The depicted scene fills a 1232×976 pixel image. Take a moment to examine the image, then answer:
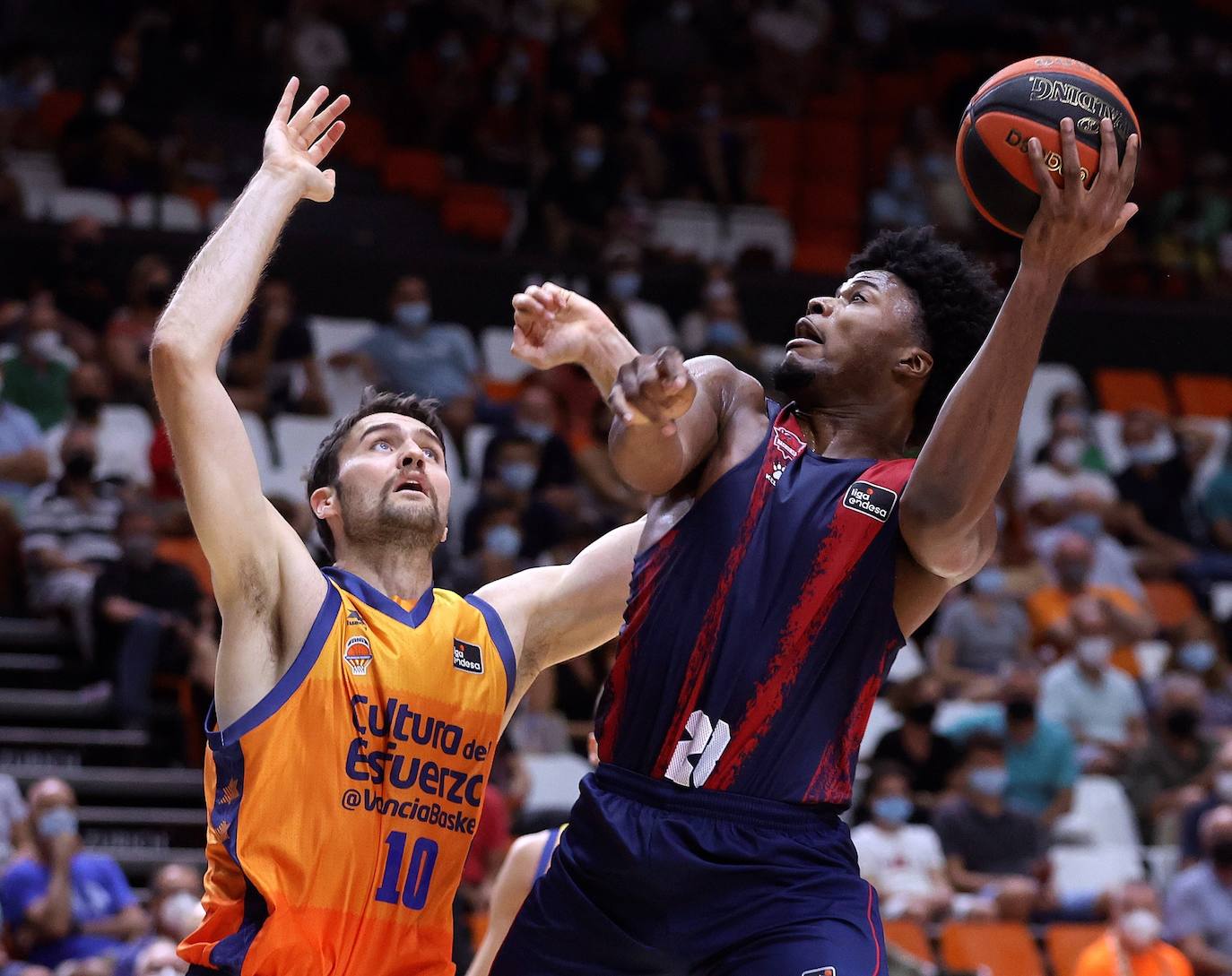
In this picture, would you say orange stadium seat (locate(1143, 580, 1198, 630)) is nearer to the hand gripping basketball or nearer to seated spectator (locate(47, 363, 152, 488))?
seated spectator (locate(47, 363, 152, 488))

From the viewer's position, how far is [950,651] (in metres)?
11.2

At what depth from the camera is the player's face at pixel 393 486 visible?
14.6 ft

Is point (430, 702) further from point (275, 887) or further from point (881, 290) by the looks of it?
point (881, 290)

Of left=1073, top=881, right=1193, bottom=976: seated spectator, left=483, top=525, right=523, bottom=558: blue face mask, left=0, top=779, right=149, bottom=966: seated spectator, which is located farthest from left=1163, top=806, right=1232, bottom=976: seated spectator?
left=0, top=779, right=149, bottom=966: seated spectator

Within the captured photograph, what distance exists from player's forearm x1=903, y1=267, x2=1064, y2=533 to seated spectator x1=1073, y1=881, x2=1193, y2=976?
593 centimetres

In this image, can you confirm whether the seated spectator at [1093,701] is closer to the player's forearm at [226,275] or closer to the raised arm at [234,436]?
the raised arm at [234,436]

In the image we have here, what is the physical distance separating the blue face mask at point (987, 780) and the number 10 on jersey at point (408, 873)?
6158 mm

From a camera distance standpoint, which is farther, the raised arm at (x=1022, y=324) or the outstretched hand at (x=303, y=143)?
the outstretched hand at (x=303, y=143)

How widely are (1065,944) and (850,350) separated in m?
6.16

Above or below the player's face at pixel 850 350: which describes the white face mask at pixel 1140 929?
below

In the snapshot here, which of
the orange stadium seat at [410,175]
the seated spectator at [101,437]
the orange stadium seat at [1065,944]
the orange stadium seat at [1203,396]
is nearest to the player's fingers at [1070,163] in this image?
the orange stadium seat at [1065,944]

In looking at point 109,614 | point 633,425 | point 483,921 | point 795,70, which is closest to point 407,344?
point 109,614

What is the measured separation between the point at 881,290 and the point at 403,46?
455 inches

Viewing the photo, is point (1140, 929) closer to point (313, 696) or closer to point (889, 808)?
point (889, 808)
